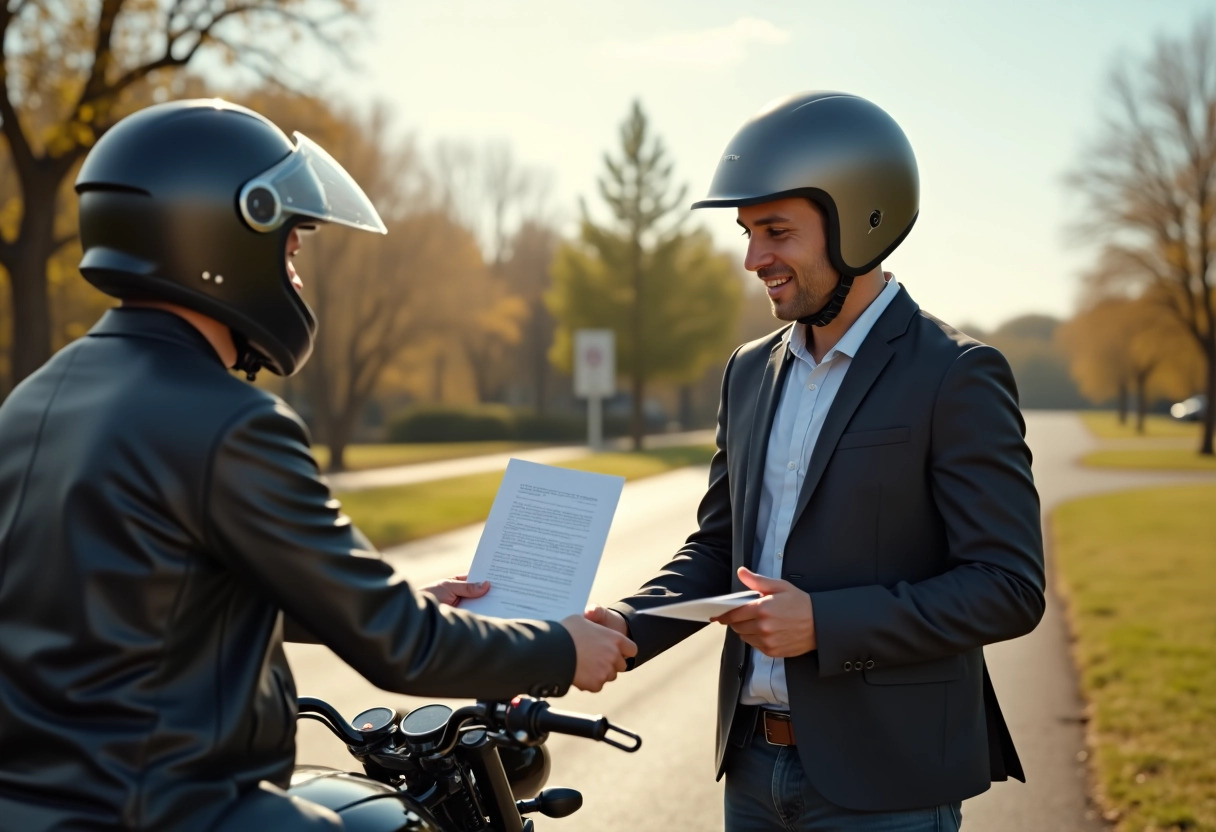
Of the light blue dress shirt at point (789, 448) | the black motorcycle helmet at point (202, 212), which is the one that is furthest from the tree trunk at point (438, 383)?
the black motorcycle helmet at point (202, 212)

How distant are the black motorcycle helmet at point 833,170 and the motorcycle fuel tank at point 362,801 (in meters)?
1.51

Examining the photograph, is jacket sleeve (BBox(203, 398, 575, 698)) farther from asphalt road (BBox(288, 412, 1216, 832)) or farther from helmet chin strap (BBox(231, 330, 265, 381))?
asphalt road (BBox(288, 412, 1216, 832))

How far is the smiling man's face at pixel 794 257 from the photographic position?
2.91 metres

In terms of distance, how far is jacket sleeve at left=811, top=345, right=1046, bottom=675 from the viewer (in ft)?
8.34

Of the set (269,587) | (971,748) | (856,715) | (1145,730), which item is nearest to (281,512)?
(269,587)

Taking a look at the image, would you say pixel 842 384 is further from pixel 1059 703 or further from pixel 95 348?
pixel 1059 703

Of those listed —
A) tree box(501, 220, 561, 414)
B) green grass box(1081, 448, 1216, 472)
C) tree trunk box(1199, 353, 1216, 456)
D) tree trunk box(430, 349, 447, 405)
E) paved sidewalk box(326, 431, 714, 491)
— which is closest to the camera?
paved sidewalk box(326, 431, 714, 491)

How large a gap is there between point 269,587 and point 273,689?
16 cm

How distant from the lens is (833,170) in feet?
9.41

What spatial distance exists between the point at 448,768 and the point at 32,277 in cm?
1408

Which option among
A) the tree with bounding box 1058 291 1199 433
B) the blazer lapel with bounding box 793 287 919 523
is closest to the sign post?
the tree with bounding box 1058 291 1199 433

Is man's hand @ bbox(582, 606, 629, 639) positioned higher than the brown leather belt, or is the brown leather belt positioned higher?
man's hand @ bbox(582, 606, 629, 639)

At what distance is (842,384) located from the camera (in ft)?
9.12

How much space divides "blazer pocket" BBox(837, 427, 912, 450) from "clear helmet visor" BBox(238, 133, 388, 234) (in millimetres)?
1127
